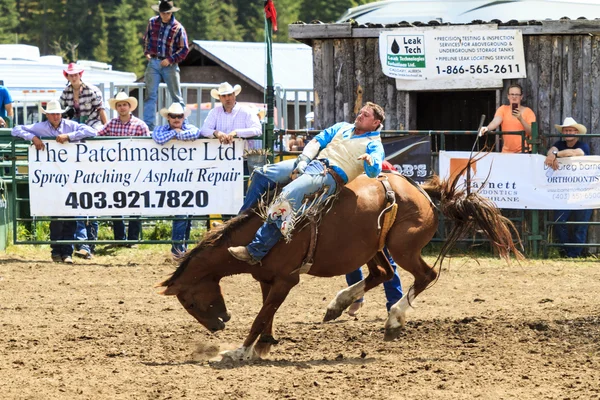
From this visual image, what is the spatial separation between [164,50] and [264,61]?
522 inches

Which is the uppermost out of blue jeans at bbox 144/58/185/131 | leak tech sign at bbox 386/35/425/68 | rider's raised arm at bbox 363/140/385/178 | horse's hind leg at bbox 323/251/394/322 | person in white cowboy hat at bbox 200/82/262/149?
leak tech sign at bbox 386/35/425/68

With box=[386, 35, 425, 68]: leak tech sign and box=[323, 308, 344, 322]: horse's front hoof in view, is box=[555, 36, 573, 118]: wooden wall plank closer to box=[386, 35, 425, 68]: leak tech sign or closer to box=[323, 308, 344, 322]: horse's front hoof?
box=[386, 35, 425, 68]: leak tech sign

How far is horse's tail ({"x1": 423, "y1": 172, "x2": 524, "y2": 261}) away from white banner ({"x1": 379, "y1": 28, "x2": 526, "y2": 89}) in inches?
218

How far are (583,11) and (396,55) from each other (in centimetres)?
276

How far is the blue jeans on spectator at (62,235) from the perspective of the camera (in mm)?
12188

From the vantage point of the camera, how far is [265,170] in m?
7.62

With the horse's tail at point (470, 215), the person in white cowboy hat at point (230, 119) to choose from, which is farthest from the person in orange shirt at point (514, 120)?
the horse's tail at point (470, 215)

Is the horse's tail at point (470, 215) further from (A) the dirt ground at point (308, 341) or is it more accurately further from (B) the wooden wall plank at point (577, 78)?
(B) the wooden wall plank at point (577, 78)

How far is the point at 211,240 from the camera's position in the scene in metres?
→ 7.23

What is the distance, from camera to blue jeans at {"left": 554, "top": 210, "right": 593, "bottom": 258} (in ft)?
40.7

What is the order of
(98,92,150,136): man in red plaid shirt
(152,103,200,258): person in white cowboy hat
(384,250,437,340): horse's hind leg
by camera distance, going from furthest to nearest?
(98,92,150,136): man in red plaid shirt
(152,103,200,258): person in white cowboy hat
(384,250,437,340): horse's hind leg

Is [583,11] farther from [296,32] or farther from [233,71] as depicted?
[233,71]

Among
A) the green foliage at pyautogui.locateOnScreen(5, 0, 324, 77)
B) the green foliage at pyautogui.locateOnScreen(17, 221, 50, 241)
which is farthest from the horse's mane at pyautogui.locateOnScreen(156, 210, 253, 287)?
the green foliage at pyautogui.locateOnScreen(5, 0, 324, 77)

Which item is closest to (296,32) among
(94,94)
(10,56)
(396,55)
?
(396,55)
